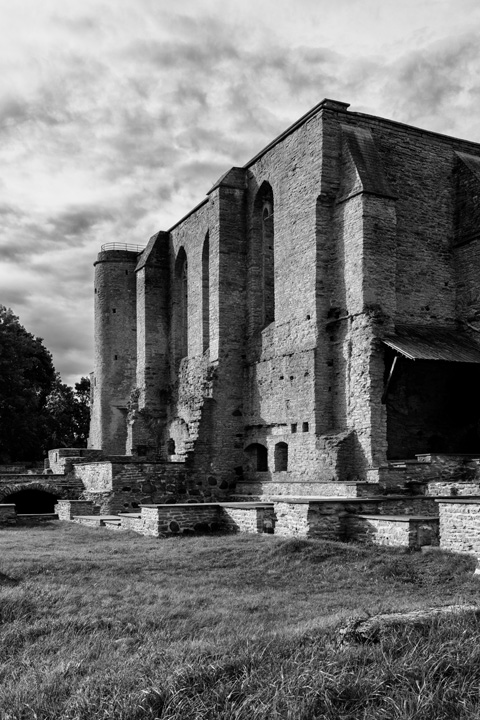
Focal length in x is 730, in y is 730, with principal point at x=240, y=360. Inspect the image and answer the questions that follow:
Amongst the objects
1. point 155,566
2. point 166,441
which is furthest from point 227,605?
point 166,441

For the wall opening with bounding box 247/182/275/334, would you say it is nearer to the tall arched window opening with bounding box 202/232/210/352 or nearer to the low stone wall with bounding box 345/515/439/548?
the tall arched window opening with bounding box 202/232/210/352

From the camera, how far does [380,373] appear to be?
18.7 metres

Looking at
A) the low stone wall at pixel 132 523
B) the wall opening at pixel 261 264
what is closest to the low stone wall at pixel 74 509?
the low stone wall at pixel 132 523

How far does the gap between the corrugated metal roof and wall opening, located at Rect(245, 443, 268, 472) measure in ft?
20.3

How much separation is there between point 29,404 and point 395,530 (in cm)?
2803

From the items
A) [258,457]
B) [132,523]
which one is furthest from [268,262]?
[132,523]

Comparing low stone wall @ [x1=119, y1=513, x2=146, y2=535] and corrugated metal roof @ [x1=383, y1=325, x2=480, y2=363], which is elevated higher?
corrugated metal roof @ [x1=383, y1=325, x2=480, y2=363]

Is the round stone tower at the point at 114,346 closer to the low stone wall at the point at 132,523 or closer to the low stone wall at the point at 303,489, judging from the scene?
the low stone wall at the point at 303,489

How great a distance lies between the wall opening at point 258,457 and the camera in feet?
76.4

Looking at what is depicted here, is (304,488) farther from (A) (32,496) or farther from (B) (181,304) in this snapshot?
(B) (181,304)

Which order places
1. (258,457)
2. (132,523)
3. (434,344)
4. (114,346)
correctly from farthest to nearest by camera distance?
1. (114,346)
2. (258,457)
3. (434,344)
4. (132,523)

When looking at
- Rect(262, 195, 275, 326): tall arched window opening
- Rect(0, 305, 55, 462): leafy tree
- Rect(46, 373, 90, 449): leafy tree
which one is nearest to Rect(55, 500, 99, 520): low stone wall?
Rect(262, 195, 275, 326): tall arched window opening

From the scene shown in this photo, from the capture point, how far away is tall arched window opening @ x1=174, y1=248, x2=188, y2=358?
1169 inches

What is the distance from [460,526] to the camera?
37.7 feet
